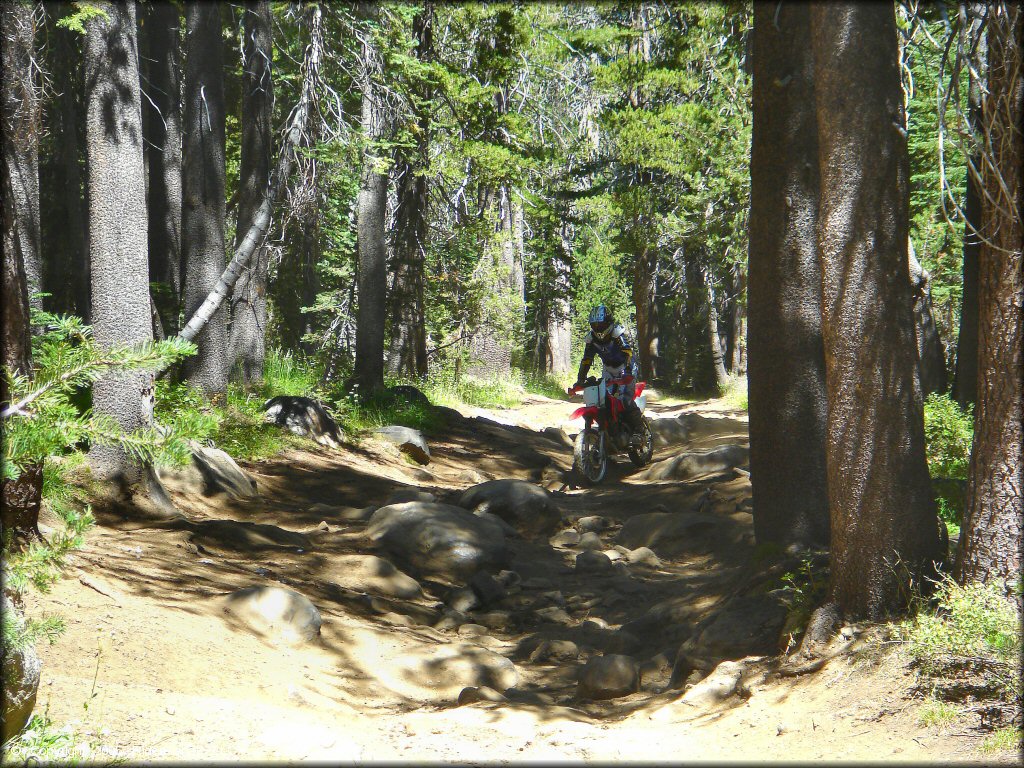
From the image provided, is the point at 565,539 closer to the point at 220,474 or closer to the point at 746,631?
the point at 220,474

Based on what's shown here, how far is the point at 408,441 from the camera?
45.6 feet

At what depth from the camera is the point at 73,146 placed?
59.4ft

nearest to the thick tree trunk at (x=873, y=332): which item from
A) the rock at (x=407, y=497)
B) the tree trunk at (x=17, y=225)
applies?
the tree trunk at (x=17, y=225)

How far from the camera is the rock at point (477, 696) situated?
5227 millimetres

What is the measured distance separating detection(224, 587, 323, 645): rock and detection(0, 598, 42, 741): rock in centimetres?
Answer: 253

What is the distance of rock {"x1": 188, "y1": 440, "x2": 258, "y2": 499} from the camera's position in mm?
9055

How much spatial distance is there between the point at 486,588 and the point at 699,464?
5.83 meters

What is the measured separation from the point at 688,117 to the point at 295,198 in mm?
10291

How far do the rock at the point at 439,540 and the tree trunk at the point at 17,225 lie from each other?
3726 millimetres

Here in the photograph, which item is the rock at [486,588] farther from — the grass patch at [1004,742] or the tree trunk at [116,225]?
the grass patch at [1004,742]

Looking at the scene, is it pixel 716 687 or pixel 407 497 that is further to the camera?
pixel 407 497

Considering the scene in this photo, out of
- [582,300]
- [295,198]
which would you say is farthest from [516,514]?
[582,300]

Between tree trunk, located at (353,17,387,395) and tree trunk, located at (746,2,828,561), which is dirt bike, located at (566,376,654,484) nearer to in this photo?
tree trunk, located at (353,17,387,395)

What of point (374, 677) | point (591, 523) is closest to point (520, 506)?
point (591, 523)
